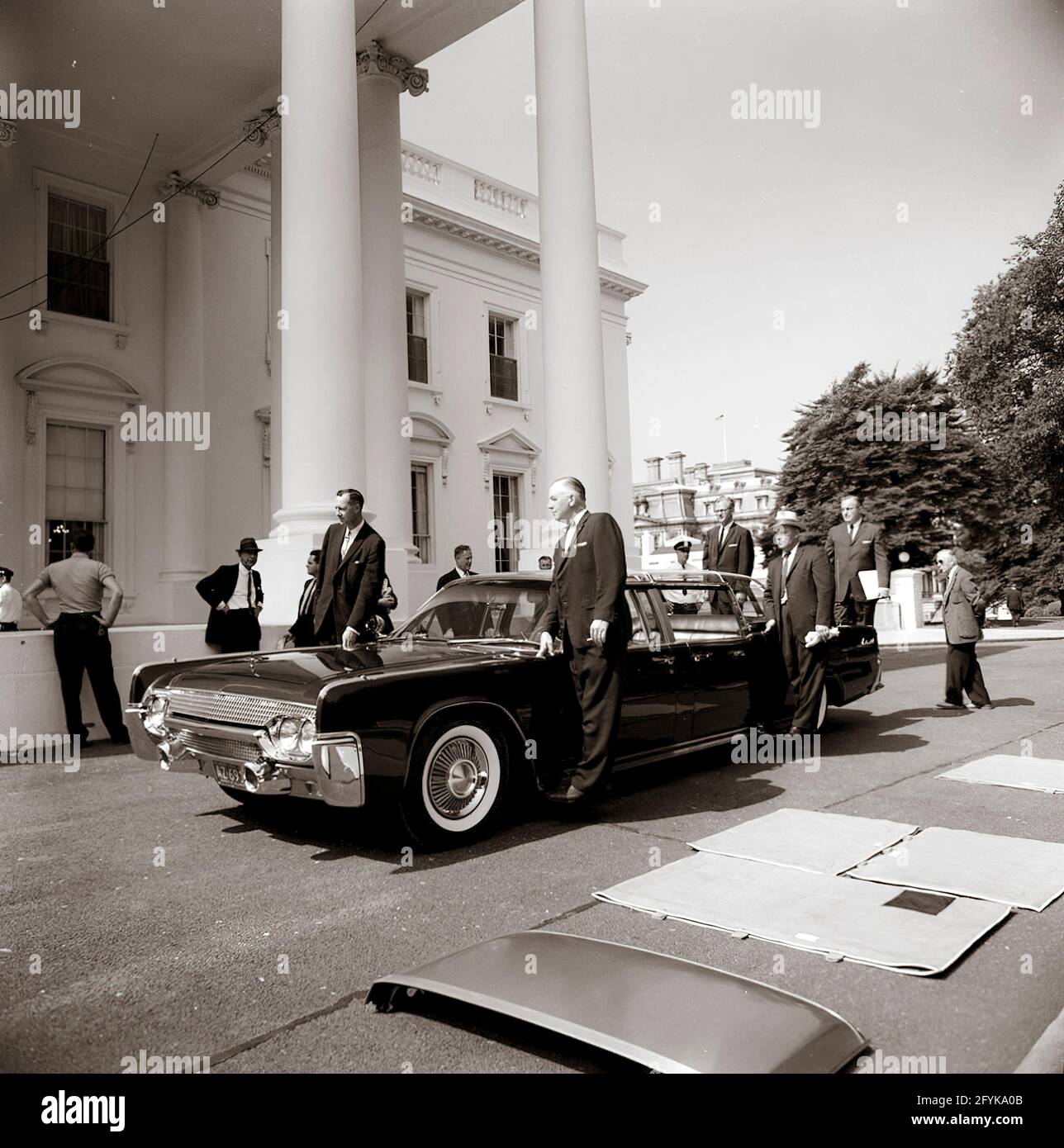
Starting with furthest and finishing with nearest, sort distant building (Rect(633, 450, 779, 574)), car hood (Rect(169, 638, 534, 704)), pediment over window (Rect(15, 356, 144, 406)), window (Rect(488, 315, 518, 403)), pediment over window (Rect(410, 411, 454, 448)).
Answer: distant building (Rect(633, 450, 779, 574)) < window (Rect(488, 315, 518, 403)) < pediment over window (Rect(410, 411, 454, 448)) < pediment over window (Rect(15, 356, 144, 406)) < car hood (Rect(169, 638, 534, 704))

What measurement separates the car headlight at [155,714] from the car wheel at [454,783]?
1.46 m

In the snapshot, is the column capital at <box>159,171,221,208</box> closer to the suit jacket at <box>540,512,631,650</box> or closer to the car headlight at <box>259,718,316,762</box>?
A: the suit jacket at <box>540,512,631,650</box>

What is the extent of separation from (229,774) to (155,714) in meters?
0.81

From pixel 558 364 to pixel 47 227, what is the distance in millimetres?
8998

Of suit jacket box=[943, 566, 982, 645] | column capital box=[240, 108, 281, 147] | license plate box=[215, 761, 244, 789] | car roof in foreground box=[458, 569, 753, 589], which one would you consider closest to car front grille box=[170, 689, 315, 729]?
license plate box=[215, 761, 244, 789]

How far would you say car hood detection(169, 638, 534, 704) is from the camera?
4598 millimetres

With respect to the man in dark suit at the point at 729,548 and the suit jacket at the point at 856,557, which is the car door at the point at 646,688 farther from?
the man in dark suit at the point at 729,548

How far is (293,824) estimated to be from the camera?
5289 millimetres

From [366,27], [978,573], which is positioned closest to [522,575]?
[366,27]

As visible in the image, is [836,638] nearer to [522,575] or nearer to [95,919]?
[522,575]

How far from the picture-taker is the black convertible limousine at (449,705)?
4367 millimetres

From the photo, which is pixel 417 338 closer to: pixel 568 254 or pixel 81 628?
pixel 568 254

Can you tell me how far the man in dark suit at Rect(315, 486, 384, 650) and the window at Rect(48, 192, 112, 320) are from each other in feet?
35.8

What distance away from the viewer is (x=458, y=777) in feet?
15.9
